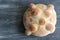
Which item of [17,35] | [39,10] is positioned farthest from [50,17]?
[17,35]

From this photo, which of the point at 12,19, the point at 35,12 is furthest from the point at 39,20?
the point at 12,19

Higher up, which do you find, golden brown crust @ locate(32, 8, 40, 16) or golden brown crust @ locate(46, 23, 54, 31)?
golden brown crust @ locate(32, 8, 40, 16)

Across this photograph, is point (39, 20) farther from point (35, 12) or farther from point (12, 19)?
point (12, 19)

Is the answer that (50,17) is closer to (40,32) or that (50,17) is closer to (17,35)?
(40,32)

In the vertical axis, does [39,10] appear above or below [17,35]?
above

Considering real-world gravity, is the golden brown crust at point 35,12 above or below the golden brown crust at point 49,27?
above

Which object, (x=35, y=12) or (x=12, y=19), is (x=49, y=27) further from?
(x=12, y=19)

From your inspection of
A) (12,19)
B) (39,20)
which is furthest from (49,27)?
(12,19)

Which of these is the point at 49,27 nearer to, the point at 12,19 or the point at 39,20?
the point at 39,20
